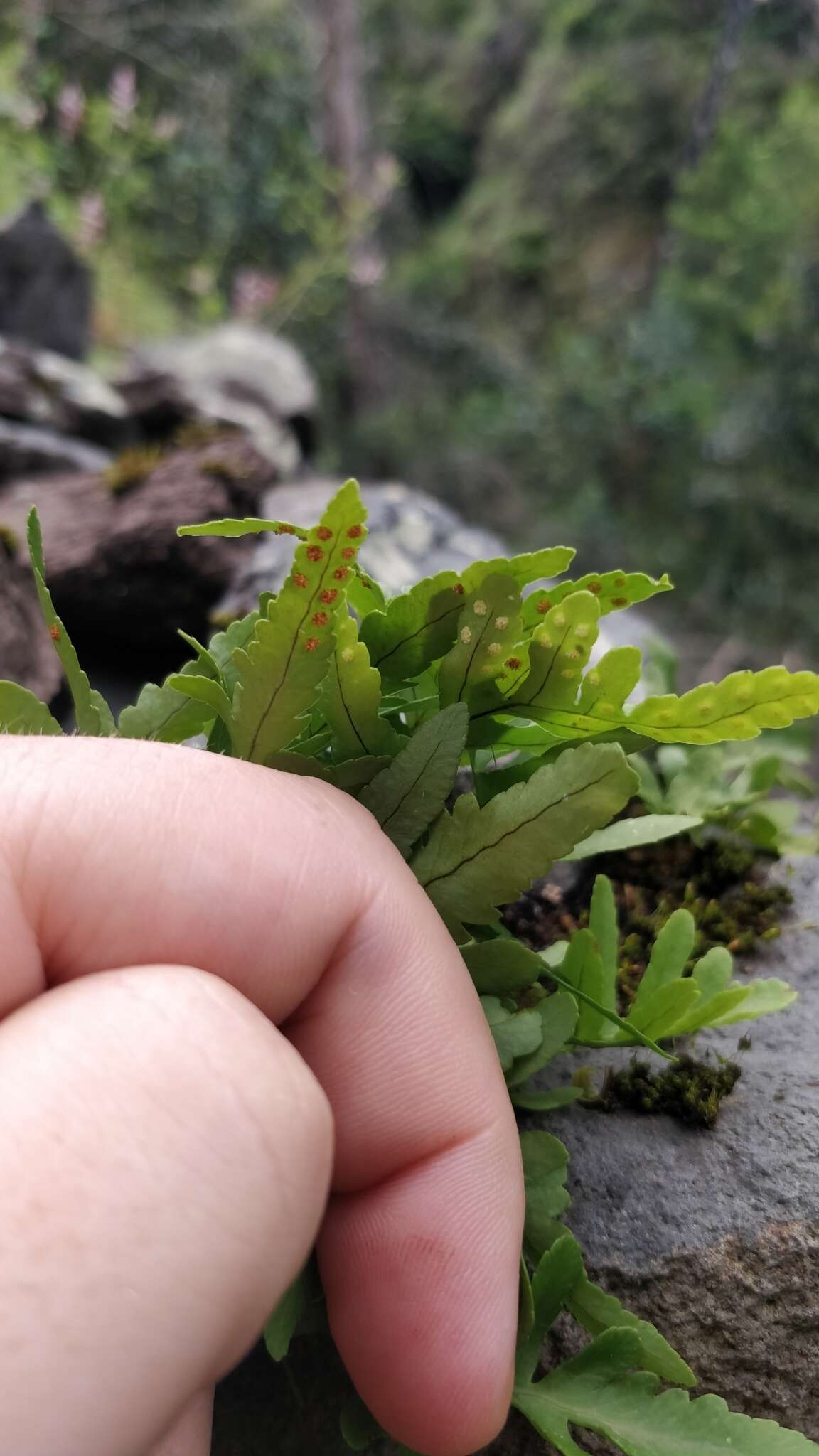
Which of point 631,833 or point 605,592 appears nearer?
point 605,592

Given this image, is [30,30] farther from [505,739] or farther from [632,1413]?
[632,1413]

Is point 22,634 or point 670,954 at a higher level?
point 670,954

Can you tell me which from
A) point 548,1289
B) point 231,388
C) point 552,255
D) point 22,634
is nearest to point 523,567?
point 548,1289

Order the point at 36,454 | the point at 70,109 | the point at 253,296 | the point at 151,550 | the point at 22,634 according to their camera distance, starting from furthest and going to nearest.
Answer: the point at 253,296, the point at 70,109, the point at 36,454, the point at 151,550, the point at 22,634

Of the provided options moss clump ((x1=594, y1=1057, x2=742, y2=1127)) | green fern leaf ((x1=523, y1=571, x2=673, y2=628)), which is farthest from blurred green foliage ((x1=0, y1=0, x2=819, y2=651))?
green fern leaf ((x1=523, y1=571, x2=673, y2=628))

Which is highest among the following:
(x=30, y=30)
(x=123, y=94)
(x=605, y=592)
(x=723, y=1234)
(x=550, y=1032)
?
(x=30, y=30)

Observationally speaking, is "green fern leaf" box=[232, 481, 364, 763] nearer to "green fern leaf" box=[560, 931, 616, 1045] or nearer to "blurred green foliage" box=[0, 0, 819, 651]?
"green fern leaf" box=[560, 931, 616, 1045]

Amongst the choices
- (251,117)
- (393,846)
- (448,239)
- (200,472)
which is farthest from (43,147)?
(393,846)
